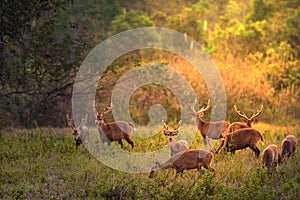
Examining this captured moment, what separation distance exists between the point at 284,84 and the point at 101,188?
1467cm

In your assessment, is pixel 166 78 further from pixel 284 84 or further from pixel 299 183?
pixel 299 183

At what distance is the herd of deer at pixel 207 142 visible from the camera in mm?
9742

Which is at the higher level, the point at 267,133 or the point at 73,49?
the point at 73,49

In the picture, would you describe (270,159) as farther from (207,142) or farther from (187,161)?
(207,142)

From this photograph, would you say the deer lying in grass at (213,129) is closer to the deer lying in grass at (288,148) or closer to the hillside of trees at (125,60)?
the deer lying in grass at (288,148)

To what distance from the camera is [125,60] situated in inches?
616

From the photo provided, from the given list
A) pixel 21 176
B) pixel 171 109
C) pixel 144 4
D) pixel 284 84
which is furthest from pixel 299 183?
pixel 144 4

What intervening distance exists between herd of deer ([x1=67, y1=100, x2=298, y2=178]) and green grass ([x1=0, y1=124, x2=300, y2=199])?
202mm

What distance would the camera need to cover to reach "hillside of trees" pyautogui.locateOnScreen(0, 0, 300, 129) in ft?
47.0

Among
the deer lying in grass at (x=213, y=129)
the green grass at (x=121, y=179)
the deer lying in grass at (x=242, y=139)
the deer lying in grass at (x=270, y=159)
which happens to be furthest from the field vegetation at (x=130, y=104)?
the deer lying in grass at (x=213, y=129)

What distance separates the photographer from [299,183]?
9102mm

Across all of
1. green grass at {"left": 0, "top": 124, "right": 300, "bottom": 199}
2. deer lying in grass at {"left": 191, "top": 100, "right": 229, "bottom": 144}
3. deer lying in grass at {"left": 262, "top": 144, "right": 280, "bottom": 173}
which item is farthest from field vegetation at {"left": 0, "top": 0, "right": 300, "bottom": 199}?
deer lying in grass at {"left": 191, "top": 100, "right": 229, "bottom": 144}

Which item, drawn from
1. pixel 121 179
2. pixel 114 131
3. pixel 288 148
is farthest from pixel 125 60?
pixel 121 179

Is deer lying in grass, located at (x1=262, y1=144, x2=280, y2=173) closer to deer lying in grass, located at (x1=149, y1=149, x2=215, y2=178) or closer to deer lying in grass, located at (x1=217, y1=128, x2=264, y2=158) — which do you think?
deer lying in grass, located at (x1=149, y1=149, x2=215, y2=178)
